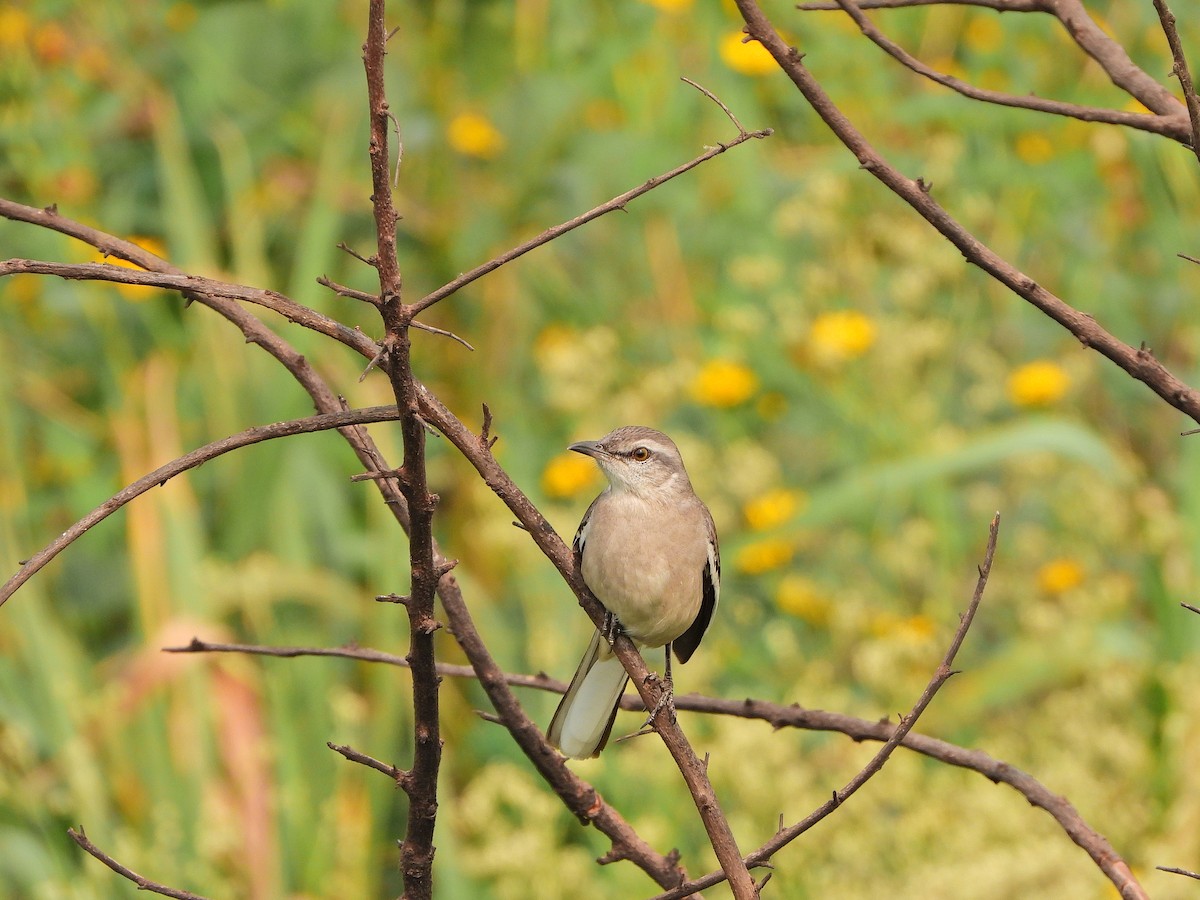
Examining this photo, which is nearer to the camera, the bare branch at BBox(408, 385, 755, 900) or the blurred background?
the bare branch at BBox(408, 385, 755, 900)

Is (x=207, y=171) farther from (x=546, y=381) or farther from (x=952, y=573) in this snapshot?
(x=952, y=573)

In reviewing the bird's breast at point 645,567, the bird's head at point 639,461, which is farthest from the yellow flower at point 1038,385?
the bird's breast at point 645,567

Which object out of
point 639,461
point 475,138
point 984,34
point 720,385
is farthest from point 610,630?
point 984,34

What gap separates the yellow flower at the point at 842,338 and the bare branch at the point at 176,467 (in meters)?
4.64

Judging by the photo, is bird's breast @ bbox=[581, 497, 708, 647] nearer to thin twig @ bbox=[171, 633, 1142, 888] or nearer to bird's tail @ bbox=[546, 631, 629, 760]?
bird's tail @ bbox=[546, 631, 629, 760]

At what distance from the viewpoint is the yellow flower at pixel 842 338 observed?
595cm

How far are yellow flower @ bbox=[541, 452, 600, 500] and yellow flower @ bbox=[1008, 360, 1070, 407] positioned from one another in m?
1.91

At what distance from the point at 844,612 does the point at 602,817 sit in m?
3.34

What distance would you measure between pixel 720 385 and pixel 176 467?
469cm

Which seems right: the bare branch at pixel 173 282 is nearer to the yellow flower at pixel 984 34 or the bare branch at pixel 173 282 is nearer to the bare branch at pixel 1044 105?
the bare branch at pixel 1044 105

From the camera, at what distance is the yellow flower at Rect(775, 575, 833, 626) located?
567 cm

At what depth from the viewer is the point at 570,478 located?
5703 millimetres

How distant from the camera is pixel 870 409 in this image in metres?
6.10

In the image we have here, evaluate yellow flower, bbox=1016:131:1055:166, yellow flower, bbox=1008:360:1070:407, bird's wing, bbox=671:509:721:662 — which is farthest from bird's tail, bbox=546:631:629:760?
yellow flower, bbox=1016:131:1055:166
